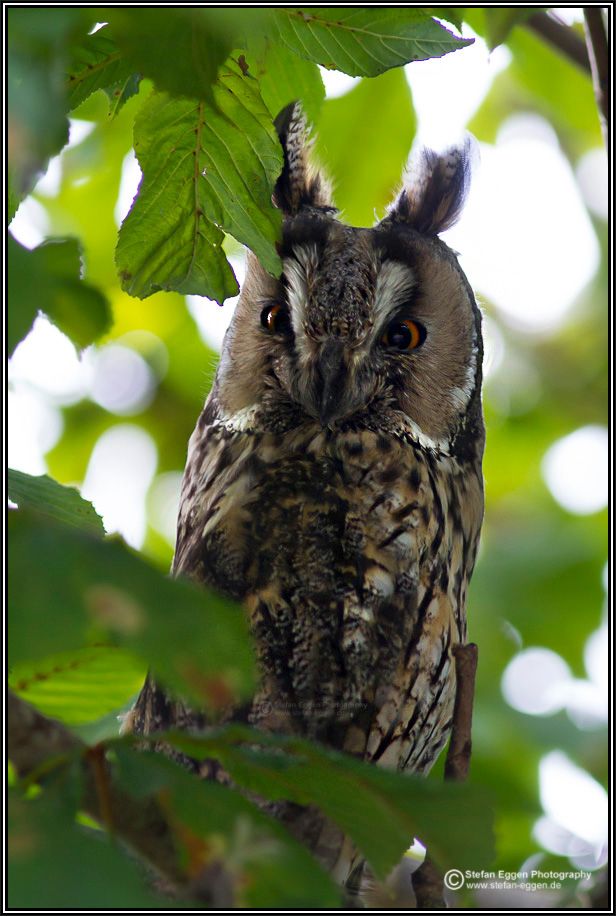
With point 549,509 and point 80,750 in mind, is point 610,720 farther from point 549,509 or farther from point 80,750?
point 549,509

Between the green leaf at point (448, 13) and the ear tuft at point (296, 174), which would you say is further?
the ear tuft at point (296, 174)

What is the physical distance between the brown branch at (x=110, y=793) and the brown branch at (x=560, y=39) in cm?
181

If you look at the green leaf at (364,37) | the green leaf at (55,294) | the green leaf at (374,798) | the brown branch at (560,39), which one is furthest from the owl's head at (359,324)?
the green leaf at (374,798)

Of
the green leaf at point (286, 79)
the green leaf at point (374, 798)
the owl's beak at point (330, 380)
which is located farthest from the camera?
Answer: the owl's beak at point (330, 380)

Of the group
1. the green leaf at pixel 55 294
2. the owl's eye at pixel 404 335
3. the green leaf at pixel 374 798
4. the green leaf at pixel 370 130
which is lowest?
the green leaf at pixel 374 798

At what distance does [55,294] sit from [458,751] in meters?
0.96

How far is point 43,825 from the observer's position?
0.99m

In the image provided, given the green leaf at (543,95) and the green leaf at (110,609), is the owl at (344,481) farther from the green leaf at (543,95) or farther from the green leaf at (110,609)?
the green leaf at (110,609)

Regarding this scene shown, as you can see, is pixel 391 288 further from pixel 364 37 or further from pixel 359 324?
pixel 364 37

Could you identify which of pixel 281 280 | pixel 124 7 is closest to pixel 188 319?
pixel 281 280

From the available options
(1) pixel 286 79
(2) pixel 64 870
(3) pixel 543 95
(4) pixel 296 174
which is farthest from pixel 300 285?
(3) pixel 543 95

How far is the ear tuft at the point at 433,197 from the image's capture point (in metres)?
2.66

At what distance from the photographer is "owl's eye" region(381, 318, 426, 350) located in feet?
7.87

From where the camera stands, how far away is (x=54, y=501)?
60.0 inches
